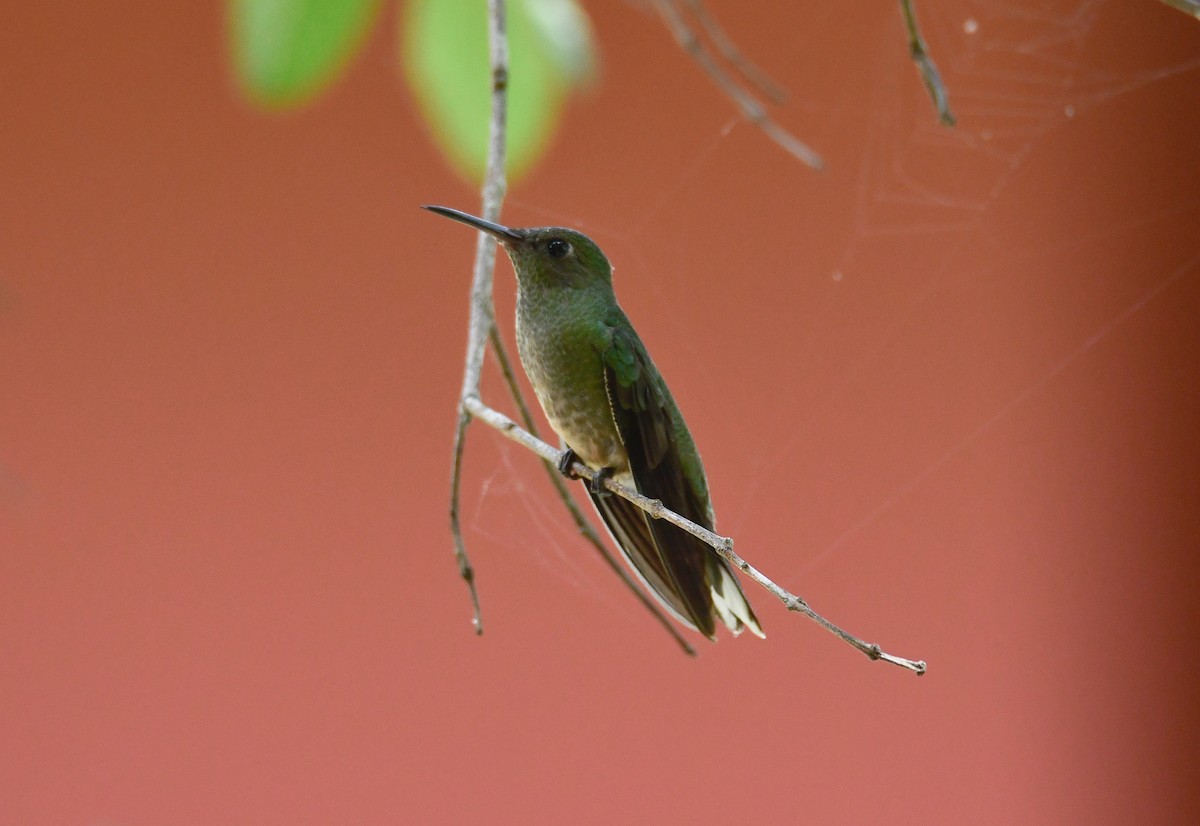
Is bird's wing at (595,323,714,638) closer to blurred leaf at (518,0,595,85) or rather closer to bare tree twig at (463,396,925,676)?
bare tree twig at (463,396,925,676)

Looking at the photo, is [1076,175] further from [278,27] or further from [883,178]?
[278,27]

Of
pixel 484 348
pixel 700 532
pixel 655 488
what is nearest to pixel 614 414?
pixel 655 488

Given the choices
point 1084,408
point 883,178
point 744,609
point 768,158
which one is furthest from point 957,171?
point 744,609

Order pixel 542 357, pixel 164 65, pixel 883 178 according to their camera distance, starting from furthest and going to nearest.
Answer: pixel 883 178, pixel 164 65, pixel 542 357

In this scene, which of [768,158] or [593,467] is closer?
[593,467]

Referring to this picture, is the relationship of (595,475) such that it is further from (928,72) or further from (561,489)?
(928,72)

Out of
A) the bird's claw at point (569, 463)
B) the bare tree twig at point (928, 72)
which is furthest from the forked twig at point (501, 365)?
the bare tree twig at point (928, 72)
